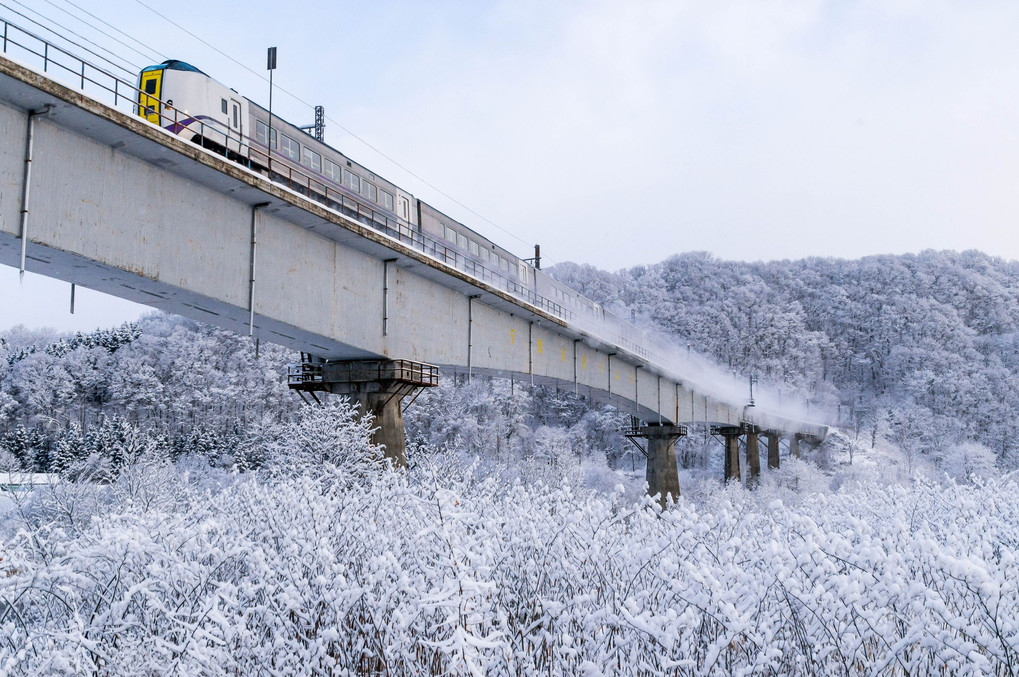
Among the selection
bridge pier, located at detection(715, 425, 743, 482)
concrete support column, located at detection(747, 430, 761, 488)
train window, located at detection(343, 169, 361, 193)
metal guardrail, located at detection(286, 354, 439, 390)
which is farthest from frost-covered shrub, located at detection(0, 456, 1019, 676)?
concrete support column, located at detection(747, 430, 761, 488)

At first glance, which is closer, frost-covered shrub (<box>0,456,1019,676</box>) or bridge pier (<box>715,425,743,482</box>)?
frost-covered shrub (<box>0,456,1019,676</box>)

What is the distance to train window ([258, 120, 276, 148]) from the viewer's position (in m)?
22.8

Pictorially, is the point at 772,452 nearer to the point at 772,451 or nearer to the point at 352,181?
the point at 772,451

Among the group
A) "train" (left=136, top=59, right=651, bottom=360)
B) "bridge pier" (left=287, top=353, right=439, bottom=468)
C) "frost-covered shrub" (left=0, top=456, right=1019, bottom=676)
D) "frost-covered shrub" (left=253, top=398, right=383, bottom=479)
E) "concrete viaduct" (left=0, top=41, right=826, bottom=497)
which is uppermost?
"train" (left=136, top=59, right=651, bottom=360)

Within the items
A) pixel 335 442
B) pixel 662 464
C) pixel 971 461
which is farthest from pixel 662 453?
pixel 971 461

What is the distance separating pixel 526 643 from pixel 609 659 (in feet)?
2.79

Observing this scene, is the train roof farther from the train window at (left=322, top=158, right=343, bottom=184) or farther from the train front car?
the train window at (left=322, top=158, right=343, bottom=184)

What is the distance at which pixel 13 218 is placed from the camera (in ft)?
41.4

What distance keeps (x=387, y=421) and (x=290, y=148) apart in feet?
28.2

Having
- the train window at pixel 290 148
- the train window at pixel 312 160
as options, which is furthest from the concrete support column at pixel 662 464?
the train window at pixel 290 148

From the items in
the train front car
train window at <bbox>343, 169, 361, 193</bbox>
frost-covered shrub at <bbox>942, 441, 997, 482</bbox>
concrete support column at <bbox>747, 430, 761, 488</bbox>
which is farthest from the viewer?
frost-covered shrub at <bbox>942, 441, 997, 482</bbox>

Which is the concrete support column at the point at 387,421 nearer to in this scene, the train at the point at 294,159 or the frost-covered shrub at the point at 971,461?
the train at the point at 294,159

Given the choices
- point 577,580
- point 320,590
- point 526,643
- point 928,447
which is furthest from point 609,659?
point 928,447

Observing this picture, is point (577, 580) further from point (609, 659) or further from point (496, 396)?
point (496, 396)
